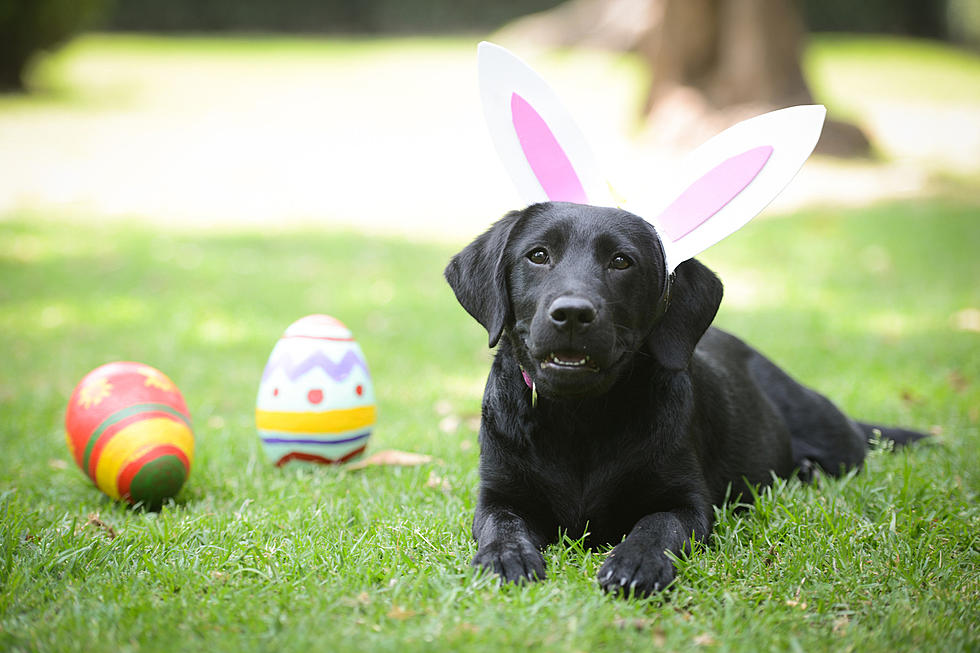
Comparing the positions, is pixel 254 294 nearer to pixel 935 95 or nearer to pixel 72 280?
pixel 72 280

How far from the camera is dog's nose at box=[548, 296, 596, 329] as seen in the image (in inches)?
121

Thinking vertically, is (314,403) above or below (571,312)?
below

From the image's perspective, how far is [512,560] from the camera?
3.12 meters

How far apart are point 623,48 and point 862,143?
12007 millimetres

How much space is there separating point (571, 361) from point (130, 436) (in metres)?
2.08

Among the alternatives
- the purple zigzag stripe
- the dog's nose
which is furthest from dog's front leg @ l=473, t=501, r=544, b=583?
the purple zigzag stripe

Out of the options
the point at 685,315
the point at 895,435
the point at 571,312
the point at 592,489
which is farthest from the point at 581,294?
the point at 895,435

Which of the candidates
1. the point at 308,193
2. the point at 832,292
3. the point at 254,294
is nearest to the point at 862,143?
the point at 832,292

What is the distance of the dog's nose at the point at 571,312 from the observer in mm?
3078

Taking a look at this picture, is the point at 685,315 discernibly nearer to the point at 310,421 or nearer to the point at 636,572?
the point at 636,572

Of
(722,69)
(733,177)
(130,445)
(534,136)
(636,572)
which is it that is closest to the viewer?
(636,572)

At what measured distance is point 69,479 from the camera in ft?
15.3

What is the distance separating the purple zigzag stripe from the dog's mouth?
5.58 feet

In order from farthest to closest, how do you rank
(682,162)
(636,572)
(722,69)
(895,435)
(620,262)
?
(722,69) < (895,435) < (682,162) < (620,262) < (636,572)
